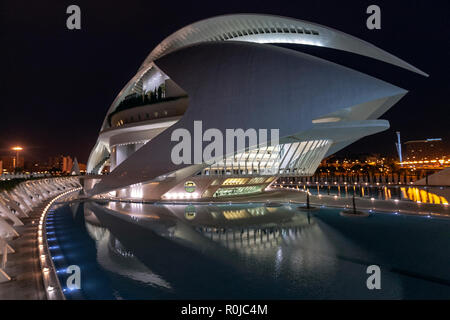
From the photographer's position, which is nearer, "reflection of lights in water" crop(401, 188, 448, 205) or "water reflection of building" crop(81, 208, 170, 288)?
"water reflection of building" crop(81, 208, 170, 288)

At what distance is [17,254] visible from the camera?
7.36 meters

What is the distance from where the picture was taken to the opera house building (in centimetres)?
1673

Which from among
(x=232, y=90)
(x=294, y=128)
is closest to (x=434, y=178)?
(x=294, y=128)

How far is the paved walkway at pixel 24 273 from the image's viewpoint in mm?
5121

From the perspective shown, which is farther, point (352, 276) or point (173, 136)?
point (173, 136)

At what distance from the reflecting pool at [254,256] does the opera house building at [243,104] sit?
6.13 meters

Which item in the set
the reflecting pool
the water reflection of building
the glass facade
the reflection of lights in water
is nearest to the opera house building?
the glass facade

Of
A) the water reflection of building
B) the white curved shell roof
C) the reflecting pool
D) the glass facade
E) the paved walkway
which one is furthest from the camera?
the glass facade

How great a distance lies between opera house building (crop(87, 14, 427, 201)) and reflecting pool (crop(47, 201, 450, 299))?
20.1 ft

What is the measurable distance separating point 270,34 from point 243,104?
8443 millimetres


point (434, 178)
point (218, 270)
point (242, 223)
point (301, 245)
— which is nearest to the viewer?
point (218, 270)

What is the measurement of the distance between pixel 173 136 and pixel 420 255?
49.8ft

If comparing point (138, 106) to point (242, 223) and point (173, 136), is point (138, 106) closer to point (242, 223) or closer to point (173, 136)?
point (173, 136)

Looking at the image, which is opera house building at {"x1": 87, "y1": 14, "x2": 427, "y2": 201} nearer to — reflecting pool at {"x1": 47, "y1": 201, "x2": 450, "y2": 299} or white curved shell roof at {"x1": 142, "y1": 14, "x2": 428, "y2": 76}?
white curved shell roof at {"x1": 142, "y1": 14, "x2": 428, "y2": 76}
